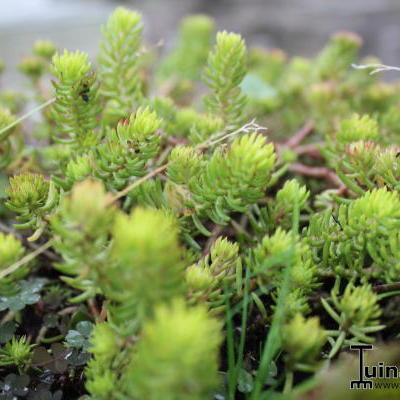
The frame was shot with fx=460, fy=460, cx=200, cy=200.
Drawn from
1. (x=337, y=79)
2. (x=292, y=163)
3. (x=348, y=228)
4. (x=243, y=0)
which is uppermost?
(x=243, y=0)

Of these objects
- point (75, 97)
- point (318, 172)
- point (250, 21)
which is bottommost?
point (75, 97)

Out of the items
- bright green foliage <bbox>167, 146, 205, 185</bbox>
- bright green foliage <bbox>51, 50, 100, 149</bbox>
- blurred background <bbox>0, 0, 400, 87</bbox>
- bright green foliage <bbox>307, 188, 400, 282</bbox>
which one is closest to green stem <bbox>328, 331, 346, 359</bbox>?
bright green foliage <bbox>307, 188, 400, 282</bbox>

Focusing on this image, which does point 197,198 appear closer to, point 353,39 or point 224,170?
point 224,170

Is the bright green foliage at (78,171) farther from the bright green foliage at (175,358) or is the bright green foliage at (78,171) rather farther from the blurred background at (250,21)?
the blurred background at (250,21)

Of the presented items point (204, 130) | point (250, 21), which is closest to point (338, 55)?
point (204, 130)

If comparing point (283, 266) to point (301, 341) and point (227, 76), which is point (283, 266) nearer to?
point (301, 341)

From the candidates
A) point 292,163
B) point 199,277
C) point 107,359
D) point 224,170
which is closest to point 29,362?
point 107,359

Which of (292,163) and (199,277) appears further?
(292,163)
